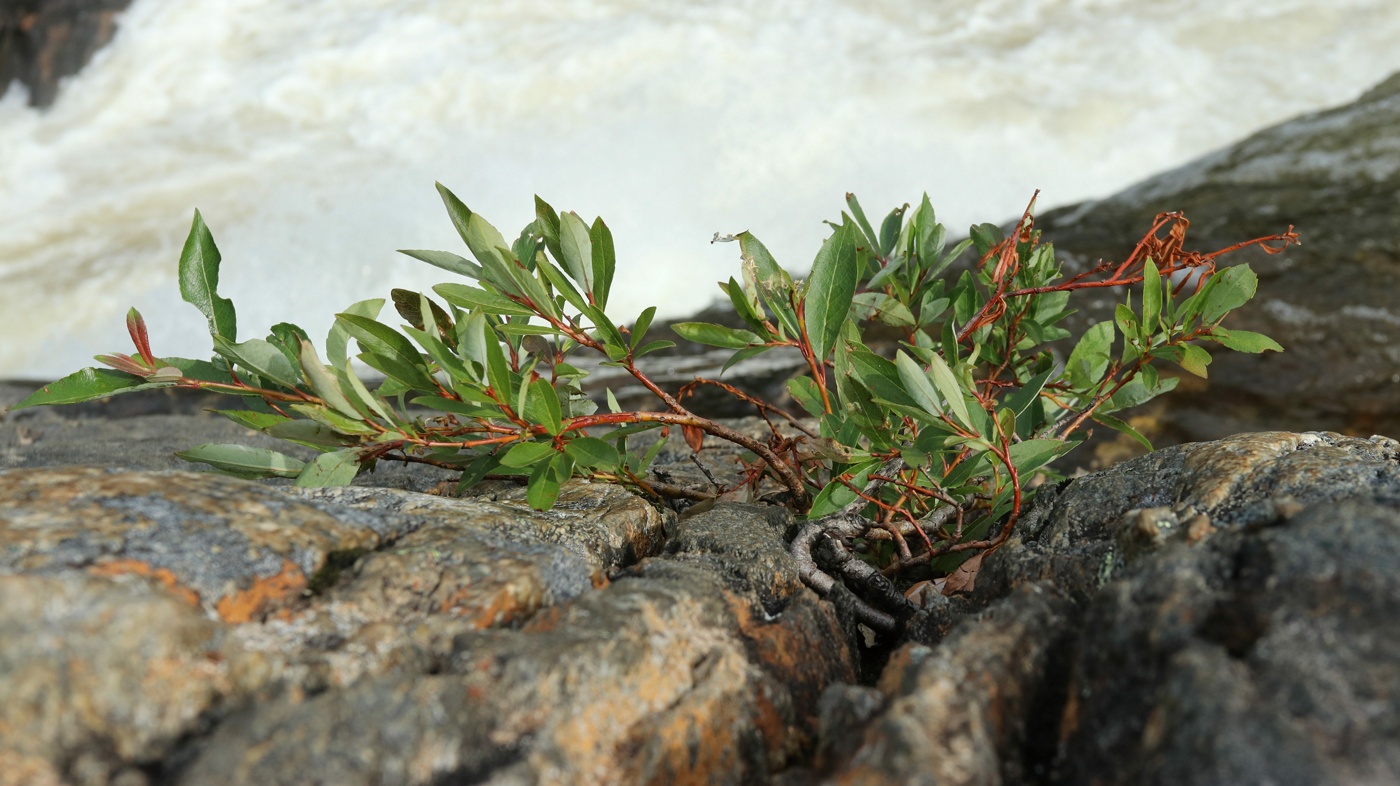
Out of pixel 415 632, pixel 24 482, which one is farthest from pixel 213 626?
pixel 24 482

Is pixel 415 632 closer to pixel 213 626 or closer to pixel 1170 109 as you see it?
pixel 213 626

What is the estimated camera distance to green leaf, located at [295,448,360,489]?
4.98 feet

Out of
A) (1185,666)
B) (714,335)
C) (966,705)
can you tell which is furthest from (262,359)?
(1185,666)

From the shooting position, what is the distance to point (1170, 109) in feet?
26.6

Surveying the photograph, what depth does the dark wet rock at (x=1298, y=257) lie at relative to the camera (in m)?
4.18

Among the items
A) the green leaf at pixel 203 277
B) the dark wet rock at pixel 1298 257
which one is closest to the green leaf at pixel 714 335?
the green leaf at pixel 203 277

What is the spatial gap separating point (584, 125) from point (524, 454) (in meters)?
7.35

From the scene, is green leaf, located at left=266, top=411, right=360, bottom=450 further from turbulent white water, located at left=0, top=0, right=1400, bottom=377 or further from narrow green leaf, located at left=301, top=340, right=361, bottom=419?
turbulent white water, located at left=0, top=0, right=1400, bottom=377

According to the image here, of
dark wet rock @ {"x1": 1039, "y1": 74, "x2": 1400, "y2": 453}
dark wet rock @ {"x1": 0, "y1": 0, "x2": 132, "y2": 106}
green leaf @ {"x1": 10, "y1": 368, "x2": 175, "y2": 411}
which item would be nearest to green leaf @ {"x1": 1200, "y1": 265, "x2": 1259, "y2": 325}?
green leaf @ {"x1": 10, "y1": 368, "x2": 175, "y2": 411}

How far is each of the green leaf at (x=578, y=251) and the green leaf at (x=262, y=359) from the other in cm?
48

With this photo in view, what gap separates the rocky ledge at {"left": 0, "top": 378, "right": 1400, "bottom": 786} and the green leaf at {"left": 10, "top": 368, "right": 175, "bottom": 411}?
218mm

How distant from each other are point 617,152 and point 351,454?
649 cm

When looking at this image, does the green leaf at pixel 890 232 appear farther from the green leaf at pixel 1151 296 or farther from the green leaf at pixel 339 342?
the green leaf at pixel 339 342

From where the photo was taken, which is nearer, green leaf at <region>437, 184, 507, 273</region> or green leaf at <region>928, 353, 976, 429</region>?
green leaf at <region>928, 353, 976, 429</region>
